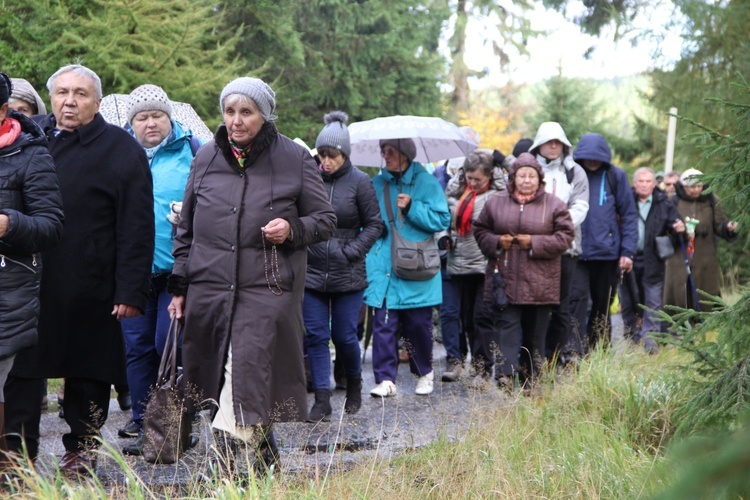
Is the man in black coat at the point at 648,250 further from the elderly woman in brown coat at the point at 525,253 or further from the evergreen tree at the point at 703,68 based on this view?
the evergreen tree at the point at 703,68

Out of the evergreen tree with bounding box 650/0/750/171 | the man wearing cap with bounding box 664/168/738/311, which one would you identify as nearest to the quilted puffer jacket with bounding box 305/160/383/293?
the man wearing cap with bounding box 664/168/738/311

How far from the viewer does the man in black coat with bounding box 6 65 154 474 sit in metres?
5.10

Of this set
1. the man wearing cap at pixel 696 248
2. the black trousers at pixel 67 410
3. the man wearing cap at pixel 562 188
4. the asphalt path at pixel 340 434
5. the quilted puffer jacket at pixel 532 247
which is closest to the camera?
the black trousers at pixel 67 410

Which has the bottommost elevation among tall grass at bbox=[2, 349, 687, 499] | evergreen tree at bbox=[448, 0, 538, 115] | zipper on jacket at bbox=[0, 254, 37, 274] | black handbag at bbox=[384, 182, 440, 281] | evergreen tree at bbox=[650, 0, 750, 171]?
tall grass at bbox=[2, 349, 687, 499]

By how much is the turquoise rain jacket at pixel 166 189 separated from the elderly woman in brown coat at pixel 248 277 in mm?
1120

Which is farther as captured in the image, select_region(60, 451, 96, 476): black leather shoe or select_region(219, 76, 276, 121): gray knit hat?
select_region(60, 451, 96, 476): black leather shoe

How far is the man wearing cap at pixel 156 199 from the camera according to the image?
6.02 m

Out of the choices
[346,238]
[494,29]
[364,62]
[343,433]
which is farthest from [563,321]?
[494,29]

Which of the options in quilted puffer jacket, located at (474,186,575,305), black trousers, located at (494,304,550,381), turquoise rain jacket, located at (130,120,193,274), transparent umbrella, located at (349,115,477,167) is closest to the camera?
turquoise rain jacket, located at (130,120,193,274)

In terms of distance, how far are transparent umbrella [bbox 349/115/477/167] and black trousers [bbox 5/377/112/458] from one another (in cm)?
371

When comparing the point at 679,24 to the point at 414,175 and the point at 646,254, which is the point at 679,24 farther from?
the point at 414,175

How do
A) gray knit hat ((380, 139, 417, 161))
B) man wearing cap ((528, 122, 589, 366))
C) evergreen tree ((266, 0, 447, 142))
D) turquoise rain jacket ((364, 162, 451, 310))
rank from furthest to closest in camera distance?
evergreen tree ((266, 0, 447, 142))
man wearing cap ((528, 122, 589, 366))
gray knit hat ((380, 139, 417, 161))
turquoise rain jacket ((364, 162, 451, 310))

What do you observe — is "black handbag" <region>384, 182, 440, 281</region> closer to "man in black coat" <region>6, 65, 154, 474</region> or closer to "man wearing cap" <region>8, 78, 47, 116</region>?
"man wearing cap" <region>8, 78, 47, 116</region>

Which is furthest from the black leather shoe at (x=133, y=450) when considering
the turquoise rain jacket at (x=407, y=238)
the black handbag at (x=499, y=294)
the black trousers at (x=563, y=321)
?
the black trousers at (x=563, y=321)
